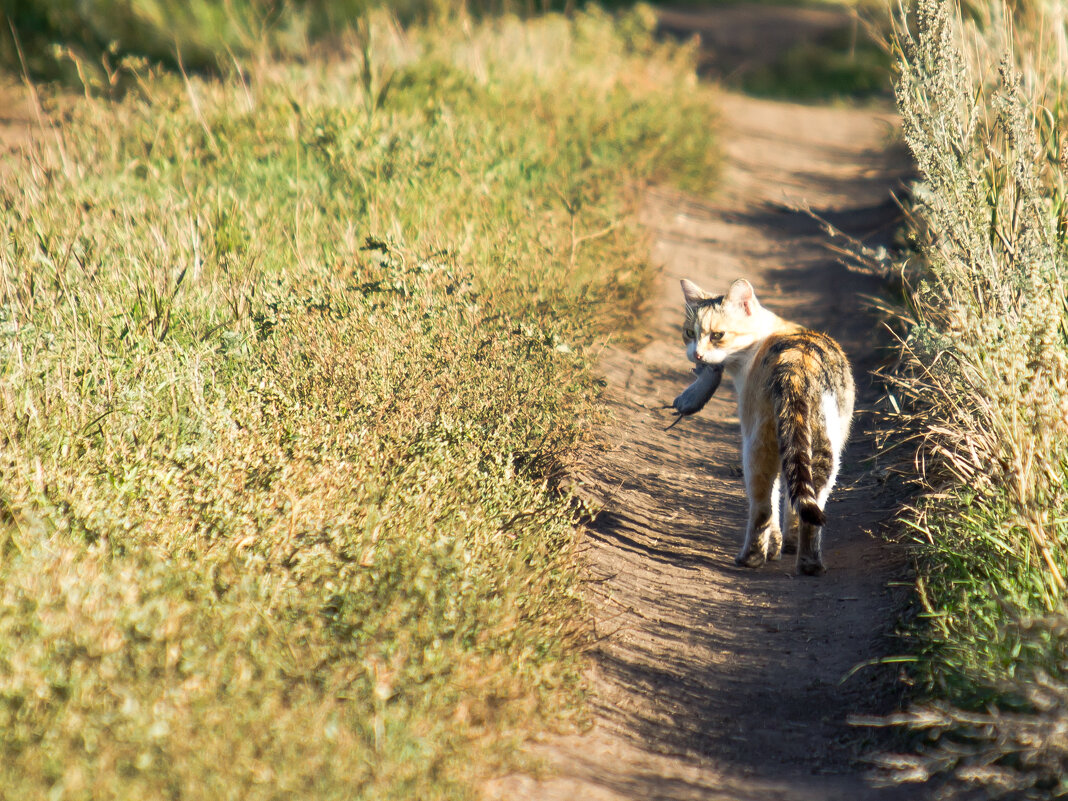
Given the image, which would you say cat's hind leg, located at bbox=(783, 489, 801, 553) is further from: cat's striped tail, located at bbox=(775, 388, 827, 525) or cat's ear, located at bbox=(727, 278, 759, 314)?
cat's ear, located at bbox=(727, 278, 759, 314)

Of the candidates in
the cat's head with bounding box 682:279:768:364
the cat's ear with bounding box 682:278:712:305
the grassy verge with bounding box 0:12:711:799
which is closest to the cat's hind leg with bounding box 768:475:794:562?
the cat's head with bounding box 682:279:768:364

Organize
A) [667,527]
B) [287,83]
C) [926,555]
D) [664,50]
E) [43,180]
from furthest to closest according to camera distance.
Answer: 1. [664,50]
2. [287,83]
3. [43,180]
4. [667,527]
5. [926,555]

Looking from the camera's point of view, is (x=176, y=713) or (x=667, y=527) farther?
(x=667, y=527)

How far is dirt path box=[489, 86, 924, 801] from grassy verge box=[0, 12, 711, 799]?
26cm

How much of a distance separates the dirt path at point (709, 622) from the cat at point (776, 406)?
0.20 meters

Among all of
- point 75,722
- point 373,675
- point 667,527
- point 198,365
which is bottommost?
point 667,527

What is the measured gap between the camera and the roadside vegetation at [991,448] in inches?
106

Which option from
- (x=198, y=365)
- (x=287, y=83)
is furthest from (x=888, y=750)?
(x=287, y=83)

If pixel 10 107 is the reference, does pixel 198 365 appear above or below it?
below

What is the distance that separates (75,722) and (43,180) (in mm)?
4691

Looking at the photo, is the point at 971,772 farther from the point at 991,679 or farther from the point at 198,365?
the point at 198,365

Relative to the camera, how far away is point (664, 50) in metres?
13.4

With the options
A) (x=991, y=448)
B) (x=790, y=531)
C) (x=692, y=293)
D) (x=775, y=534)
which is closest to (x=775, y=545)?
(x=775, y=534)

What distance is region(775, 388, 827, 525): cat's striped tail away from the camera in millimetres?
3611
